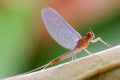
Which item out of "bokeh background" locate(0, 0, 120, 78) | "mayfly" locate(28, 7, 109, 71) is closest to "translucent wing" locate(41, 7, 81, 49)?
"mayfly" locate(28, 7, 109, 71)

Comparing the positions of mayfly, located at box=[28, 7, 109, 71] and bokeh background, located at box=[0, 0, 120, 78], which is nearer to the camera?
mayfly, located at box=[28, 7, 109, 71]

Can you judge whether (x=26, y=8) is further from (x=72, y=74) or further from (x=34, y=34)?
(x=72, y=74)

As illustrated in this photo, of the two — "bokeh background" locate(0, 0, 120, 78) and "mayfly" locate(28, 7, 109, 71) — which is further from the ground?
"mayfly" locate(28, 7, 109, 71)

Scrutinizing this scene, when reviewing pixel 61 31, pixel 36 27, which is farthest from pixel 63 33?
pixel 36 27

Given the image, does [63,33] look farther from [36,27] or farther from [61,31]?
[36,27]

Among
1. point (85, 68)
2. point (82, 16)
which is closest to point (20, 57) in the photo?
point (82, 16)

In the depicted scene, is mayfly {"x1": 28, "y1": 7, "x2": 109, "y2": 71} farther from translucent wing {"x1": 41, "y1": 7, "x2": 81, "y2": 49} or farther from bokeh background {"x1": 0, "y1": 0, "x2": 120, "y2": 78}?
bokeh background {"x1": 0, "y1": 0, "x2": 120, "y2": 78}
